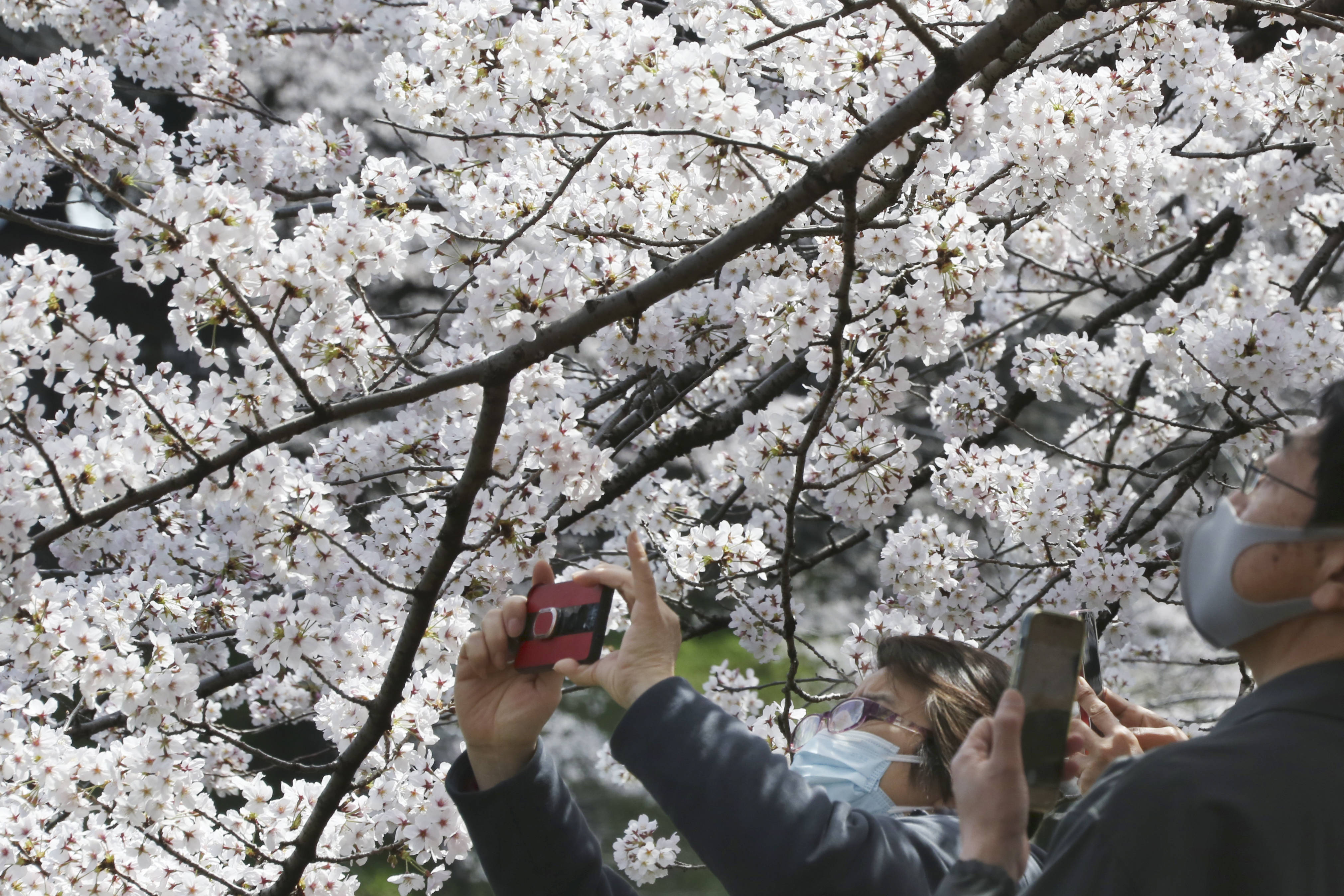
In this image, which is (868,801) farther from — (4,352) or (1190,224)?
(1190,224)

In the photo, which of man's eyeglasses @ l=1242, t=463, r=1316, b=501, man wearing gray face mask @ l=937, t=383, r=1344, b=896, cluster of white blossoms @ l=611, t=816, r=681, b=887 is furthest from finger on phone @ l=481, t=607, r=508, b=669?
cluster of white blossoms @ l=611, t=816, r=681, b=887

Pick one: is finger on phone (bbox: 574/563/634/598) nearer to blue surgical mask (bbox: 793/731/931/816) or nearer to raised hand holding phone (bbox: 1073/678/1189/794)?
blue surgical mask (bbox: 793/731/931/816)

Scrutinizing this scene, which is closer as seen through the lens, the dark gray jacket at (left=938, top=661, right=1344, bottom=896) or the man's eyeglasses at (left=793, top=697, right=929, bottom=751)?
the dark gray jacket at (left=938, top=661, right=1344, bottom=896)

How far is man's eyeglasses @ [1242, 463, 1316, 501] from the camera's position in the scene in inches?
39.7

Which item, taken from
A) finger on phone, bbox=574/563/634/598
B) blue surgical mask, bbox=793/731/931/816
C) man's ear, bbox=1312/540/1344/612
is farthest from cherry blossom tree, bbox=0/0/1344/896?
man's ear, bbox=1312/540/1344/612

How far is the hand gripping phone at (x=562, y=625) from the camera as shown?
1412 mm

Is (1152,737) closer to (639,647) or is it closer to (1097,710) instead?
(1097,710)

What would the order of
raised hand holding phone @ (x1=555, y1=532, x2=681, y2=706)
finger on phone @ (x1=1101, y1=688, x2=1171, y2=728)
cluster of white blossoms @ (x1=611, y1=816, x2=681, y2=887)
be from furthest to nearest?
cluster of white blossoms @ (x1=611, y1=816, x2=681, y2=887), finger on phone @ (x1=1101, y1=688, x2=1171, y2=728), raised hand holding phone @ (x1=555, y1=532, x2=681, y2=706)

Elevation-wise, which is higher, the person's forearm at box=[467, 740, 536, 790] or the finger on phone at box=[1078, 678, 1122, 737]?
the person's forearm at box=[467, 740, 536, 790]

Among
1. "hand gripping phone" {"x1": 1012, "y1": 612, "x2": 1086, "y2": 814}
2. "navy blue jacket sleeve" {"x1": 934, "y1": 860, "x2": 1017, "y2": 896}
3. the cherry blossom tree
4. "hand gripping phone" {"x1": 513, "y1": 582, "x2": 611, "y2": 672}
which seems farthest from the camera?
the cherry blossom tree

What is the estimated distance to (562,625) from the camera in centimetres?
147

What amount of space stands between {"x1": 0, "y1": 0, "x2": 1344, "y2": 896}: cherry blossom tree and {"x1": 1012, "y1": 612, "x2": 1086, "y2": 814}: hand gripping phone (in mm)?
1116

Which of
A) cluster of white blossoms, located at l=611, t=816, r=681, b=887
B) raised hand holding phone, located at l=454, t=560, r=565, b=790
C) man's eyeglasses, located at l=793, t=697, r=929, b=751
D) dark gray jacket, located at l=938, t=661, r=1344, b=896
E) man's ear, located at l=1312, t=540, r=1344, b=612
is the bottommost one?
dark gray jacket, located at l=938, t=661, r=1344, b=896

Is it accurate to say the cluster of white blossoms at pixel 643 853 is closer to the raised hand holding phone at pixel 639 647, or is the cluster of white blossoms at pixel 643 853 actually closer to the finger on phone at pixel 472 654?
the finger on phone at pixel 472 654
